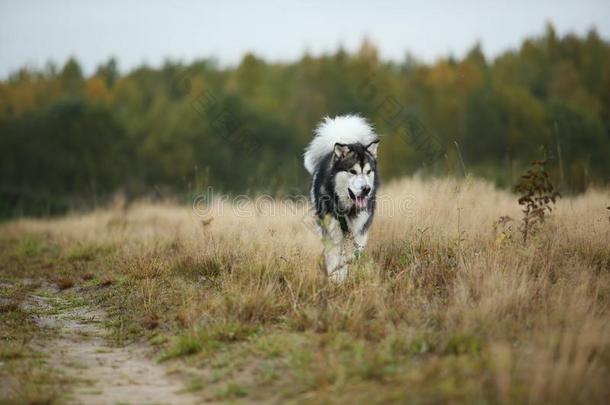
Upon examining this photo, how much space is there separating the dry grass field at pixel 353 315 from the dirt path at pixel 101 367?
39 millimetres

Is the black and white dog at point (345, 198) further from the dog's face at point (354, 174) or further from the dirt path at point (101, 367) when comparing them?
the dirt path at point (101, 367)

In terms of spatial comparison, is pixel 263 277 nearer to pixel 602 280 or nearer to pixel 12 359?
pixel 12 359

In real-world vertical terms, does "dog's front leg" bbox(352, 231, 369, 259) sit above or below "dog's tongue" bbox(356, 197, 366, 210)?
below

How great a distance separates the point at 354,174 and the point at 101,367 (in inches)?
139

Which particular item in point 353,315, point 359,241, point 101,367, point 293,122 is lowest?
point 101,367

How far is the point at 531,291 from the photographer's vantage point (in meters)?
5.13

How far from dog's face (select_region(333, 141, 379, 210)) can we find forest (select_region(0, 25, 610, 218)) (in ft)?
72.1

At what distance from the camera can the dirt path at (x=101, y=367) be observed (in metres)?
3.89

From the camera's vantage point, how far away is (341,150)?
22.1 feet

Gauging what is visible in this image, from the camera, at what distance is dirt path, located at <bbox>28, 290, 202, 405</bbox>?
3.89m

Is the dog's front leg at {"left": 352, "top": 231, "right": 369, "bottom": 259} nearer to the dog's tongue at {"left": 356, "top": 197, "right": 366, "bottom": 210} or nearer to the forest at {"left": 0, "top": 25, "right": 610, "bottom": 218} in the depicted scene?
the dog's tongue at {"left": 356, "top": 197, "right": 366, "bottom": 210}

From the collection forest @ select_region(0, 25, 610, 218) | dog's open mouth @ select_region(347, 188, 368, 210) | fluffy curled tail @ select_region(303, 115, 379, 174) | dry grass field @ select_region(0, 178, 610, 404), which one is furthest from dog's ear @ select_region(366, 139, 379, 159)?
forest @ select_region(0, 25, 610, 218)

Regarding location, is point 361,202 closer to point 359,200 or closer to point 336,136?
point 359,200

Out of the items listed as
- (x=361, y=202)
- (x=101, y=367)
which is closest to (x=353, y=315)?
(x=361, y=202)
